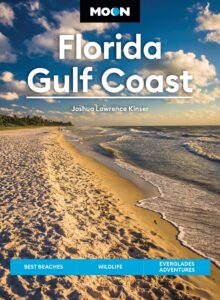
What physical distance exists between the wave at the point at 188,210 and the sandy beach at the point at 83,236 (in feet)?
1.15

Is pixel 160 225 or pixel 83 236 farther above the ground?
pixel 83 236

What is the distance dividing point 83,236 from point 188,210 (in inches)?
172

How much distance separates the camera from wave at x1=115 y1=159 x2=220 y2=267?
7.52 m

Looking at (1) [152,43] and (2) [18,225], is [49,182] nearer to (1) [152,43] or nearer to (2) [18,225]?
(2) [18,225]

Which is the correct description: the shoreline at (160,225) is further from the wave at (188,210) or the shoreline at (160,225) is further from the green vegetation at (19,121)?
the green vegetation at (19,121)

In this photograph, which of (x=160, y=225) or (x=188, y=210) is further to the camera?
(x=188, y=210)

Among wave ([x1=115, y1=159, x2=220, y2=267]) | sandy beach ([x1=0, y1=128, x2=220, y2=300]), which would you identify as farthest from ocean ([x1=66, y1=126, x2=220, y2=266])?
sandy beach ([x1=0, y1=128, x2=220, y2=300])

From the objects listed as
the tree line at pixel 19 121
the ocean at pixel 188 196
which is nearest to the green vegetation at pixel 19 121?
the tree line at pixel 19 121

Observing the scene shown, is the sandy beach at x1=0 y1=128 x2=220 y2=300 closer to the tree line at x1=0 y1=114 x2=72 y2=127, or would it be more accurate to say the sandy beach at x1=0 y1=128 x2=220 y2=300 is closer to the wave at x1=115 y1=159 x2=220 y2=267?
the wave at x1=115 y1=159 x2=220 y2=267

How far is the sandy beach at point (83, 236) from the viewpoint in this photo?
511 cm

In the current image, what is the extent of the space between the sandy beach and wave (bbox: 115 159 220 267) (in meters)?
0.35

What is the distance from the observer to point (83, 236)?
6973 mm

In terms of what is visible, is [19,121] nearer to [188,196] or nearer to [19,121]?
[19,121]

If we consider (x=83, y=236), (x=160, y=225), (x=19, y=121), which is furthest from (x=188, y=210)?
(x=19, y=121)
